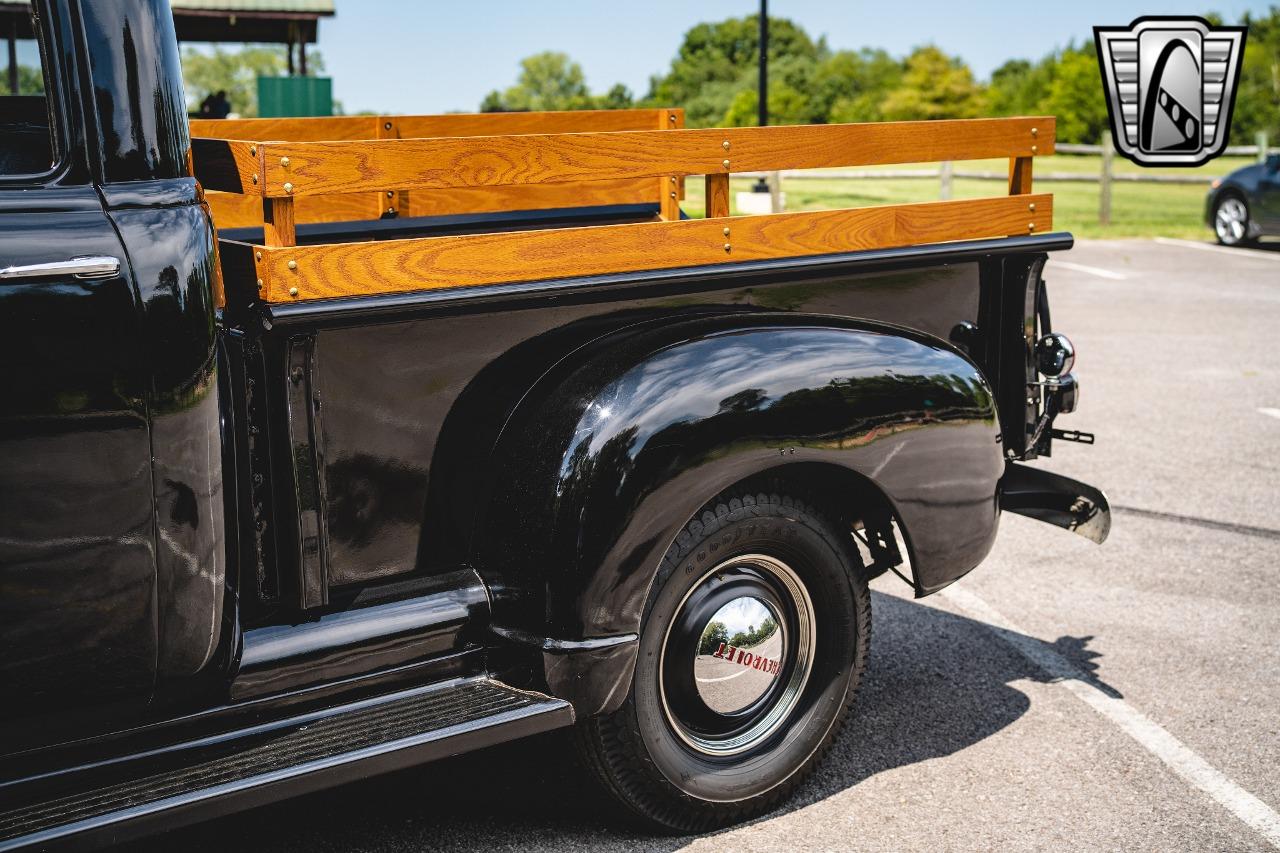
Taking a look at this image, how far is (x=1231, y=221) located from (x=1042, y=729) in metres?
14.3

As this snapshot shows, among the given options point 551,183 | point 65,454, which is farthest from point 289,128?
point 65,454

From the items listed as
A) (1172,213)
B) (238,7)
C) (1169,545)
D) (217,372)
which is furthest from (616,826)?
(1172,213)

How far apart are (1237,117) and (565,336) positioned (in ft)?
171

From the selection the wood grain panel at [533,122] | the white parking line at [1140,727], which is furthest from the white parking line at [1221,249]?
the wood grain panel at [533,122]

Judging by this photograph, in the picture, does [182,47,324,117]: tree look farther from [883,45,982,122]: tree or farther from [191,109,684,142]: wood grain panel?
[883,45,982,122]: tree

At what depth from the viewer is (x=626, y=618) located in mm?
2750

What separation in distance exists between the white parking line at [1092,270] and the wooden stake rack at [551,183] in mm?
10468

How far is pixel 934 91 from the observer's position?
178 ft

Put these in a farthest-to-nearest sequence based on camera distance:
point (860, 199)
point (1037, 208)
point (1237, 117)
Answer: point (1237, 117), point (860, 199), point (1037, 208)

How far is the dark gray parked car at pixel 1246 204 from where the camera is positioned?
1551cm

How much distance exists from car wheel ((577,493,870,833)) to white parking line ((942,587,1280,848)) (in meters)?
0.90

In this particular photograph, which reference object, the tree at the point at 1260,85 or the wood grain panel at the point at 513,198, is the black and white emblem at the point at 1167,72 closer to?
the wood grain panel at the point at 513,198

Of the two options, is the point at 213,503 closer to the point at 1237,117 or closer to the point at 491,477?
the point at 491,477

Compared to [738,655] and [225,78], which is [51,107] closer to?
[738,655]
